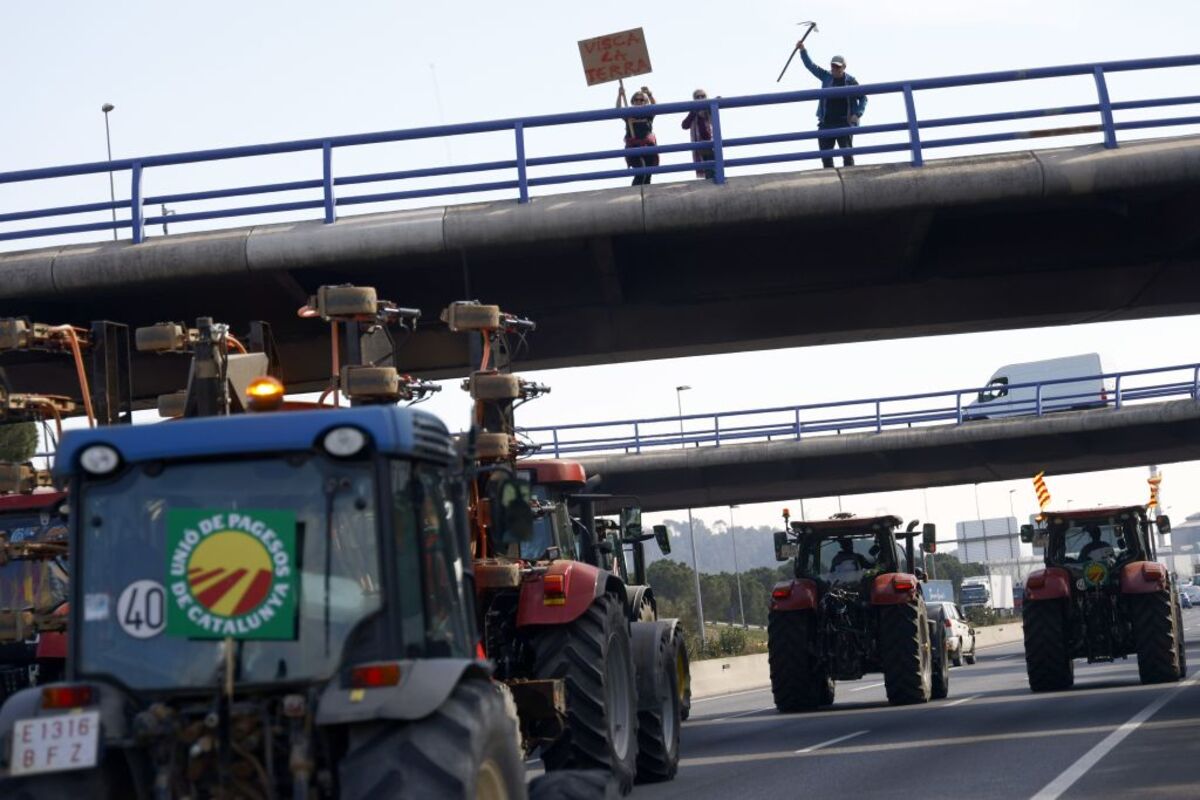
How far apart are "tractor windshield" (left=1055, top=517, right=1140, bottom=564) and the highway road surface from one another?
1902 millimetres

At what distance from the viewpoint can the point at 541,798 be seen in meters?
7.95

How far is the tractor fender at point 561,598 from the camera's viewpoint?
39.4ft

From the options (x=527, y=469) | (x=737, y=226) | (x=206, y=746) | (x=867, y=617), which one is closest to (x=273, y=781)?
(x=206, y=746)

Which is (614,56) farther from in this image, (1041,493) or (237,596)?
(1041,493)

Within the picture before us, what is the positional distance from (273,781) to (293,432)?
141cm

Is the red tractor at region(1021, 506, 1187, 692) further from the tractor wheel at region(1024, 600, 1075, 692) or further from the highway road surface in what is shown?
the highway road surface

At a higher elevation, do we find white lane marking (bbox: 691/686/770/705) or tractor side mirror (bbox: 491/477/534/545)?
tractor side mirror (bbox: 491/477/534/545)

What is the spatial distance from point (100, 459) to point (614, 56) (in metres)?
14.0

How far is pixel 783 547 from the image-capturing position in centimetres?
2347

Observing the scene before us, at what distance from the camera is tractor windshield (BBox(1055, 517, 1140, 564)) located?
24.9m

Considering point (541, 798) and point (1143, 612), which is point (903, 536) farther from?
point (541, 798)

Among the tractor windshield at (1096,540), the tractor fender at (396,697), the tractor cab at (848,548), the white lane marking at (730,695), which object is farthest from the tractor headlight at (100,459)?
the white lane marking at (730,695)

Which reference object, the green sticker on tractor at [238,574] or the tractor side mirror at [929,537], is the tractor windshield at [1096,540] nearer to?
the tractor side mirror at [929,537]

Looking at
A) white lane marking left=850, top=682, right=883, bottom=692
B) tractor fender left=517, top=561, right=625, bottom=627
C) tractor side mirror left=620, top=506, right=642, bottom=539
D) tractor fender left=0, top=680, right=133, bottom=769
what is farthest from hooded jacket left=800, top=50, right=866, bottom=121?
white lane marking left=850, top=682, right=883, bottom=692
